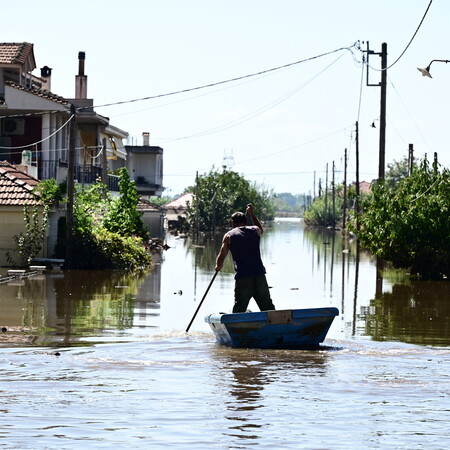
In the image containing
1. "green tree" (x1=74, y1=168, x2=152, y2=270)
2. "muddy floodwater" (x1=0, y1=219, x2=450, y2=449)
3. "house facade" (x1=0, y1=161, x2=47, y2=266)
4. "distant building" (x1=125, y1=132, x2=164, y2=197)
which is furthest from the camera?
"distant building" (x1=125, y1=132, x2=164, y2=197)

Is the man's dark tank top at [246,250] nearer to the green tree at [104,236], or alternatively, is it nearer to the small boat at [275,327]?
the small boat at [275,327]

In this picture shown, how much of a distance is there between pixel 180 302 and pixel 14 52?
1105 inches

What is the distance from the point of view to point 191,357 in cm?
1527

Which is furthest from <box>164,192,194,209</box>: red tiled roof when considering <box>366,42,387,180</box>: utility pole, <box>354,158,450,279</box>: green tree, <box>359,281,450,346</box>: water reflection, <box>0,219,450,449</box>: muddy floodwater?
<box>0,219,450,449</box>: muddy floodwater

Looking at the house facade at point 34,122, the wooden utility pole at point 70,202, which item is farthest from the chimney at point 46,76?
the wooden utility pole at point 70,202

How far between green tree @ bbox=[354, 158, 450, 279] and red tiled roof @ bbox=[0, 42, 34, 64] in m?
20.4

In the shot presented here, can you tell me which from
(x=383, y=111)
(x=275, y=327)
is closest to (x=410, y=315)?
(x=275, y=327)

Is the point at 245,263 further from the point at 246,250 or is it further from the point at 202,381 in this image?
the point at 202,381

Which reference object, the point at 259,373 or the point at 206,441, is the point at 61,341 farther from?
the point at 206,441

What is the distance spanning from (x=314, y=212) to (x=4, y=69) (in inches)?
3919

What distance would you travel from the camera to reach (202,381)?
518 inches

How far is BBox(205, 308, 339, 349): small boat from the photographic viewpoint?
51.6ft

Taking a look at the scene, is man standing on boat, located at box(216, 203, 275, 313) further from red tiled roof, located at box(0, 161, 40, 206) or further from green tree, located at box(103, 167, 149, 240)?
green tree, located at box(103, 167, 149, 240)

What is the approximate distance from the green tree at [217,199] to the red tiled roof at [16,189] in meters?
55.1
